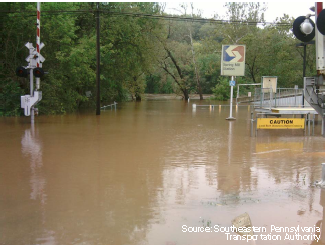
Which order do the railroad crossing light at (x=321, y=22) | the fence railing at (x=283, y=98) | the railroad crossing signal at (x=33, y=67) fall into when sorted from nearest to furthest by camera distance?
the railroad crossing light at (x=321, y=22), the railroad crossing signal at (x=33, y=67), the fence railing at (x=283, y=98)

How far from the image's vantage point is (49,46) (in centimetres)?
2569

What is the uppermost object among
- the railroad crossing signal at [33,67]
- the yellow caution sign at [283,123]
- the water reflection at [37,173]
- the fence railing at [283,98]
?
the railroad crossing signal at [33,67]

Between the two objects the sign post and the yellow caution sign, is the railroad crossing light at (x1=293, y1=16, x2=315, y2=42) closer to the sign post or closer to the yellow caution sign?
the yellow caution sign

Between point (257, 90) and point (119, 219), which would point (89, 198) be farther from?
point (257, 90)

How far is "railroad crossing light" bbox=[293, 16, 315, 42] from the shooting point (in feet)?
24.6

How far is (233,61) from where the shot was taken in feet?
79.9

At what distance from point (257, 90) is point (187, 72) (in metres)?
51.0

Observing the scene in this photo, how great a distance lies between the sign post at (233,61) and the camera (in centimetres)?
2420

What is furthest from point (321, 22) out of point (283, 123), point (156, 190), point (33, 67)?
point (33, 67)

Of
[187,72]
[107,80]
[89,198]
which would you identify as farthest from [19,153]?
[187,72]

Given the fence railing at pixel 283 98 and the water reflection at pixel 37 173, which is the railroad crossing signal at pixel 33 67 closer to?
the water reflection at pixel 37 173

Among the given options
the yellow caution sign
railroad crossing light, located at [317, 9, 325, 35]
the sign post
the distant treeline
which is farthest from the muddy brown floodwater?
the distant treeline

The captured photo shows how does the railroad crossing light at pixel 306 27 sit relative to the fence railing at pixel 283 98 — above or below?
above

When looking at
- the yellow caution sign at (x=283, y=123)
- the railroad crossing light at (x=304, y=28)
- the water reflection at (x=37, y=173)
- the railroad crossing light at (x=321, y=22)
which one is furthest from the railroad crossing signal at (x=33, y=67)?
the railroad crossing light at (x=321, y=22)
